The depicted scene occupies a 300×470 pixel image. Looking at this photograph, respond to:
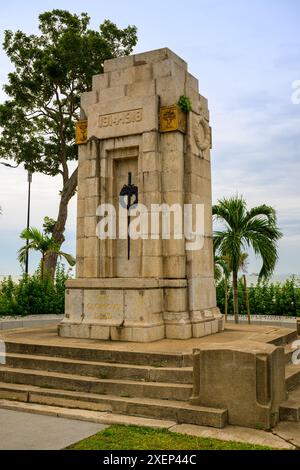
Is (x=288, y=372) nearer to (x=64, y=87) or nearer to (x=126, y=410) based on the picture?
(x=126, y=410)

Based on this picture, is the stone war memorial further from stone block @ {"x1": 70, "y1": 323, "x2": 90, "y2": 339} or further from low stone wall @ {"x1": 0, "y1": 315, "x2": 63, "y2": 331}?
low stone wall @ {"x1": 0, "y1": 315, "x2": 63, "y2": 331}

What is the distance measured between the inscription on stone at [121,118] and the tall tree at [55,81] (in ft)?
48.6

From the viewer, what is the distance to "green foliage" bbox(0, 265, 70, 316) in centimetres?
1942

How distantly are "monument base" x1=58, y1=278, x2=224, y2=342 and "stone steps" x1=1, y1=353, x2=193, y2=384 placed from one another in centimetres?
141

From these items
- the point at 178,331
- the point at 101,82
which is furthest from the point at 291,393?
the point at 101,82

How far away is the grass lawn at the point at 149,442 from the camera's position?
18.1 feet

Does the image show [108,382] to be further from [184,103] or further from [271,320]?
[271,320]

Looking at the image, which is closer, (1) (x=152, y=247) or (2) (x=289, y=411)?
(2) (x=289, y=411)

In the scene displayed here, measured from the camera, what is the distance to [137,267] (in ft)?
35.9

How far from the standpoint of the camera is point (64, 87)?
26.6 meters

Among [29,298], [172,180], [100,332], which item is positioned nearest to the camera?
[100,332]

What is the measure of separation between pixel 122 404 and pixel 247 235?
30.6 ft
